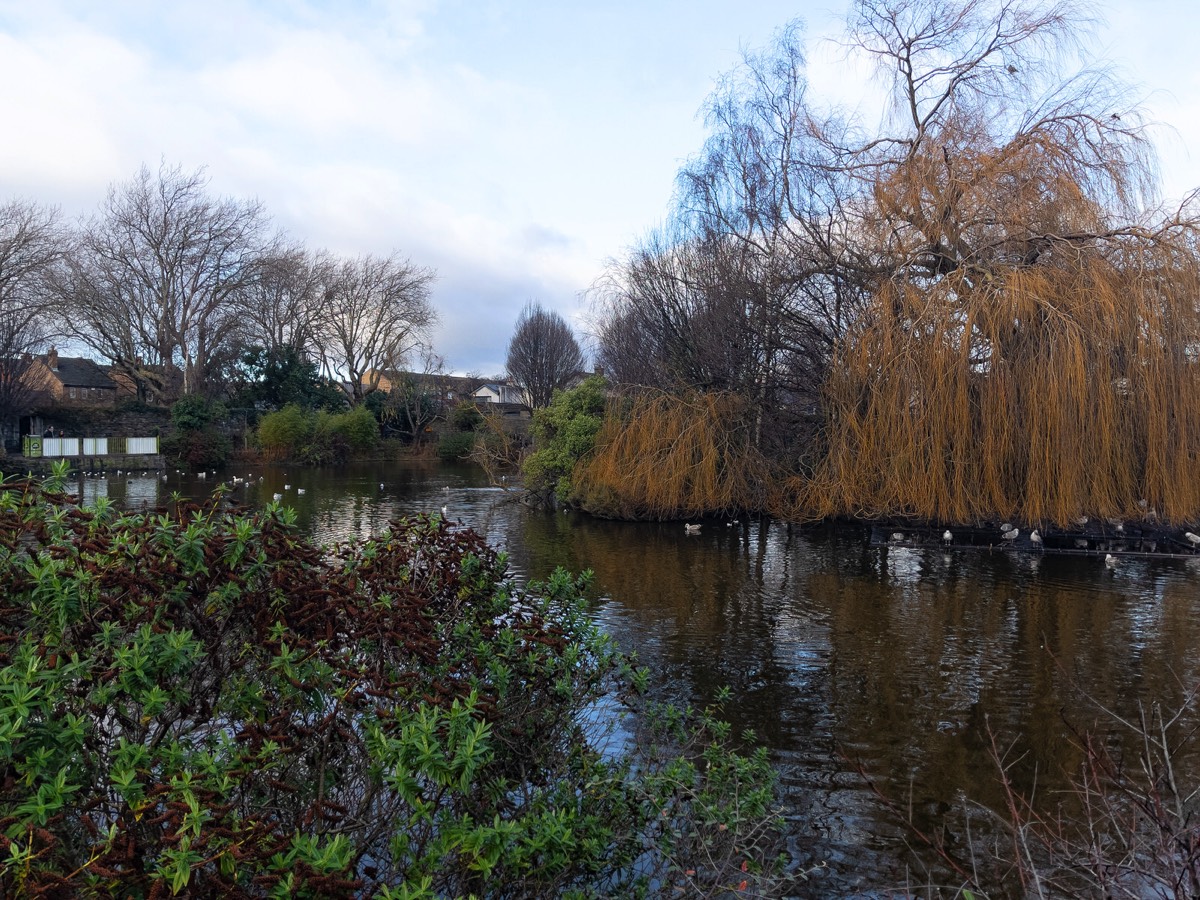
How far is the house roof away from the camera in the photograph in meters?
44.2

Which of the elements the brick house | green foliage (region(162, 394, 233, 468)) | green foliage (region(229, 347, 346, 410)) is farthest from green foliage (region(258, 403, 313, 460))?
the brick house

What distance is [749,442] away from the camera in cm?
1709

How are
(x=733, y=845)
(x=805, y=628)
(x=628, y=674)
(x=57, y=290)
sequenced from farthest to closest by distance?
(x=57, y=290) < (x=805, y=628) < (x=628, y=674) < (x=733, y=845)

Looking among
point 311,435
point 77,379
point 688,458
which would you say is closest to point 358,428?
point 311,435

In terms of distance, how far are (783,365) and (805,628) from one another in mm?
9742

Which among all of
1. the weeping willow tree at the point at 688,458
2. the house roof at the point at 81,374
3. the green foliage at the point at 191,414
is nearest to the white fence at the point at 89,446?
the green foliage at the point at 191,414

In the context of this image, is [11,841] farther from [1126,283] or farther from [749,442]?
[749,442]

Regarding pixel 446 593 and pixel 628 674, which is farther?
pixel 628 674

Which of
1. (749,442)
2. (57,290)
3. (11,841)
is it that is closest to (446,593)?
(11,841)

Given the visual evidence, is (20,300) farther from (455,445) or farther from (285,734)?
(285,734)

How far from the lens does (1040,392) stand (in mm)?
11734

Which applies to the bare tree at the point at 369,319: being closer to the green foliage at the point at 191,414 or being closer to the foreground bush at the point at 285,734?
the green foliage at the point at 191,414

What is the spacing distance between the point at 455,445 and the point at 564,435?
21.1 metres

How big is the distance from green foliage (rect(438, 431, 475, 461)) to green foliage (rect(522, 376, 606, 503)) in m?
19.6
